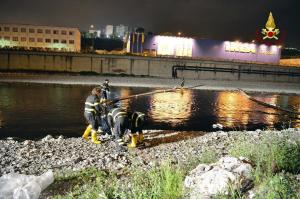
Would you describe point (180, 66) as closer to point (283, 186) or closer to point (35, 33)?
point (35, 33)

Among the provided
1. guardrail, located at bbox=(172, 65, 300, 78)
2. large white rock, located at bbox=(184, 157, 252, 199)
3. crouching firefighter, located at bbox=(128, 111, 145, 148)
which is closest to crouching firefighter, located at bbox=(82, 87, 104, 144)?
crouching firefighter, located at bbox=(128, 111, 145, 148)

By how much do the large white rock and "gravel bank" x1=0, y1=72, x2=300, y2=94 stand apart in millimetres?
29309

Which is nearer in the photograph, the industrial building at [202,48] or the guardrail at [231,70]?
the guardrail at [231,70]

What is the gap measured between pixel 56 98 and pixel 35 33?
47084 mm

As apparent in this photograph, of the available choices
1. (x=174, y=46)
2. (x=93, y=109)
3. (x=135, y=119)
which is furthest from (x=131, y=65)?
(x=135, y=119)

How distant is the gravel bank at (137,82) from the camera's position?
1346 inches

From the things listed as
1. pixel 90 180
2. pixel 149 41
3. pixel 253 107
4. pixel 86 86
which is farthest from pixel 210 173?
pixel 149 41

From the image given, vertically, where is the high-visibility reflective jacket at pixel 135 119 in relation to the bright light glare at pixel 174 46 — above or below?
below

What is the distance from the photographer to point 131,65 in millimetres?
42969

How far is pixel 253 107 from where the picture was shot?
23.4m

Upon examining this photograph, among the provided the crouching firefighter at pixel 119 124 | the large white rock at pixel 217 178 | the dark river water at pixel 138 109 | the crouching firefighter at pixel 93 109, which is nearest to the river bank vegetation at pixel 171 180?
the large white rock at pixel 217 178

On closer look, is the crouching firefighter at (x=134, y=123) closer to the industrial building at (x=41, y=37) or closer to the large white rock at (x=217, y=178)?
the large white rock at (x=217, y=178)

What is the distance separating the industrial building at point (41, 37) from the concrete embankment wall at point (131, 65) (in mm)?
23783

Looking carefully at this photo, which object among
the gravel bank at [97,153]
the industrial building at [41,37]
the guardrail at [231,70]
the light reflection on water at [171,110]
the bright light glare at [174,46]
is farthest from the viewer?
the industrial building at [41,37]
